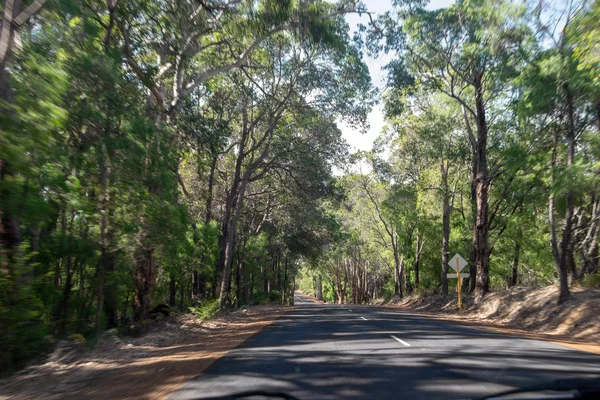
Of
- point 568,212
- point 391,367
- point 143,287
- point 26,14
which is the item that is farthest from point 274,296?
point 26,14

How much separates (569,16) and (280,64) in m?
12.3

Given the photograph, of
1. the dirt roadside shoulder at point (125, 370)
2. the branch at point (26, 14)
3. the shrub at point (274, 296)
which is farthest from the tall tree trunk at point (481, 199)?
the shrub at point (274, 296)

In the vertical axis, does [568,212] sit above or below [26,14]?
below

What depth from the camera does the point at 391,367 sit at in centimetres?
784

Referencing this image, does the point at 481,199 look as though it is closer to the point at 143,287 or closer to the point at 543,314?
the point at 543,314

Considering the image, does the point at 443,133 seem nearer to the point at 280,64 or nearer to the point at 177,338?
the point at 280,64

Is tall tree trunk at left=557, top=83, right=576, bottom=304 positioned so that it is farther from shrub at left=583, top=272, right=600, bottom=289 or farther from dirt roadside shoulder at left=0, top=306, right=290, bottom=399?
dirt roadside shoulder at left=0, top=306, right=290, bottom=399

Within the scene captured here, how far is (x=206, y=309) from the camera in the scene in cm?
1919

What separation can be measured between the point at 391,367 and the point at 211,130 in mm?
12606

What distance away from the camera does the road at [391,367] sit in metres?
6.29

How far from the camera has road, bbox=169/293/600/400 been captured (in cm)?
629

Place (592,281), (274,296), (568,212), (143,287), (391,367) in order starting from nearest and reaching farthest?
(391,367) → (568,212) → (143,287) → (592,281) → (274,296)

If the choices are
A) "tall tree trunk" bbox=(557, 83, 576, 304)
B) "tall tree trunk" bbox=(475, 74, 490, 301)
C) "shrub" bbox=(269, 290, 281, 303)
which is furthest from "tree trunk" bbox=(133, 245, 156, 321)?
"shrub" bbox=(269, 290, 281, 303)

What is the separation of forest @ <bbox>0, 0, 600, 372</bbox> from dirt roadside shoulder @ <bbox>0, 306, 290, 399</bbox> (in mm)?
930
